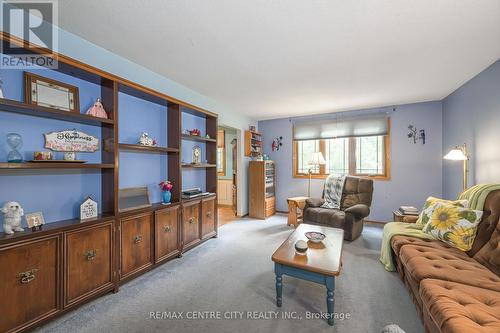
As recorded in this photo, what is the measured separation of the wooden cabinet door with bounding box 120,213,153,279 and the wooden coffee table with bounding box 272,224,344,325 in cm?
149

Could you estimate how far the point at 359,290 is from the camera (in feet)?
6.77

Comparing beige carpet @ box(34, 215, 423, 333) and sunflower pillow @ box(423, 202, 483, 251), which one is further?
sunflower pillow @ box(423, 202, 483, 251)

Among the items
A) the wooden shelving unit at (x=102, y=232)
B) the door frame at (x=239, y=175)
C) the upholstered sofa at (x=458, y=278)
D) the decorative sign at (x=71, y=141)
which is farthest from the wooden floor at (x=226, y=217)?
the upholstered sofa at (x=458, y=278)

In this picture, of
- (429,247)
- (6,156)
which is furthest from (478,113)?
(6,156)

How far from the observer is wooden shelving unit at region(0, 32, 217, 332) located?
1.50 meters

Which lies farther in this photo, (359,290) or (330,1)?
(359,290)

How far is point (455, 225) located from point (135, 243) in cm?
324

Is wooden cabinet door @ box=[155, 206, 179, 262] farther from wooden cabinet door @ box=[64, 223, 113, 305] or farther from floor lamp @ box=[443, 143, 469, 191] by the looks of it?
floor lamp @ box=[443, 143, 469, 191]

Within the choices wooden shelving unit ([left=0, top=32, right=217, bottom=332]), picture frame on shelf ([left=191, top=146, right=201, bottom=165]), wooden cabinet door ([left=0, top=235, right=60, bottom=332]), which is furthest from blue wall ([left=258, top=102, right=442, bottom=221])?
wooden cabinet door ([left=0, top=235, right=60, bottom=332])

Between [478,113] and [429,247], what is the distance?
2.14m

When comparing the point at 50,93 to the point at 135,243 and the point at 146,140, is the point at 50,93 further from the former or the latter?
the point at 135,243

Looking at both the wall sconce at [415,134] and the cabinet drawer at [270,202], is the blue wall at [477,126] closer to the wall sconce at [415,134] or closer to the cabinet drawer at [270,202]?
the wall sconce at [415,134]

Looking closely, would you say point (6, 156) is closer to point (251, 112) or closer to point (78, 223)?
point (78, 223)

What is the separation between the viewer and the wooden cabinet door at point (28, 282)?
140 cm
